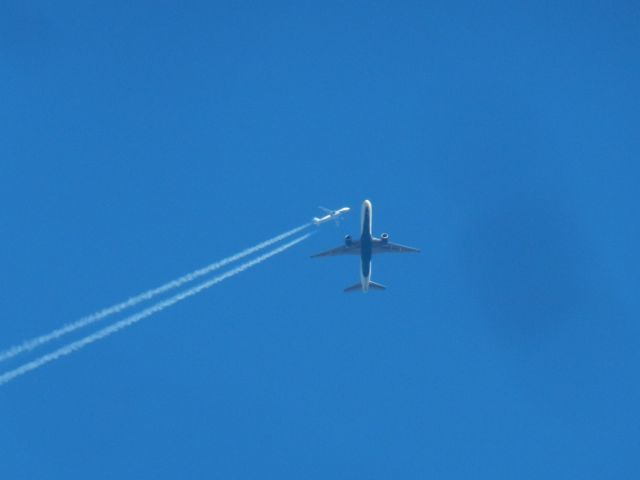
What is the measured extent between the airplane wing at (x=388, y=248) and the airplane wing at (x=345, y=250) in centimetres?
200

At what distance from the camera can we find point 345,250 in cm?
13550

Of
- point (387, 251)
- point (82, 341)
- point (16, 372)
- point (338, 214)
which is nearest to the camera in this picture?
point (16, 372)

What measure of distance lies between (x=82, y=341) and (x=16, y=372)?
34.6 feet

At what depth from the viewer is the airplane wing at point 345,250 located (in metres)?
135

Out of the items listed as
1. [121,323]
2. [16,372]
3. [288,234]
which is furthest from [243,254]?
[16,372]

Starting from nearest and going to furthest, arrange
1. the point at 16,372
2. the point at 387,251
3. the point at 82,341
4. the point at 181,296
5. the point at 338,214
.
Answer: the point at 16,372 → the point at 82,341 → the point at 181,296 → the point at 387,251 → the point at 338,214

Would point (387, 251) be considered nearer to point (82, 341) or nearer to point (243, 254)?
point (243, 254)

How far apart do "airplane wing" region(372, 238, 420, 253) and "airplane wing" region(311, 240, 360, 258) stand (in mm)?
1996

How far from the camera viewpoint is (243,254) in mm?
135000

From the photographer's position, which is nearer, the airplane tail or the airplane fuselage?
the airplane fuselage

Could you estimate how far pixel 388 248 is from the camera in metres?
135

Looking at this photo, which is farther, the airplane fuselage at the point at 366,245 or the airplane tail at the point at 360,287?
the airplane tail at the point at 360,287

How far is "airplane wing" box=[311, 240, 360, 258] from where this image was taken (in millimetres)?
135250

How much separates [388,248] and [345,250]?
4.38 meters
